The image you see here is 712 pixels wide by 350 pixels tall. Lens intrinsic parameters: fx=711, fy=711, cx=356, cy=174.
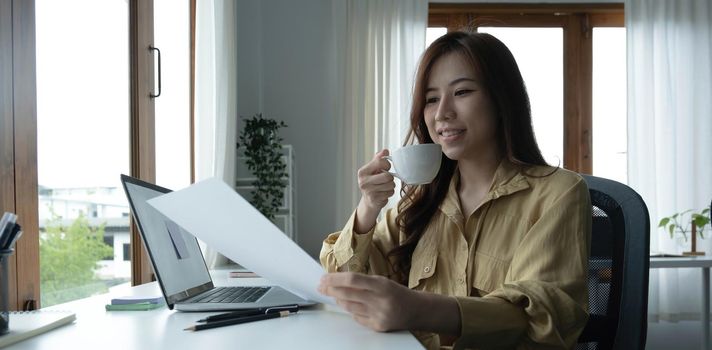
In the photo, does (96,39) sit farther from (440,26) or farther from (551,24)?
(551,24)

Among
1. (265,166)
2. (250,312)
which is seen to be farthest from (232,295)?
(265,166)

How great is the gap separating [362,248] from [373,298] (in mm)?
445

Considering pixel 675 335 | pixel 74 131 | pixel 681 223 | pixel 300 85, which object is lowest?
pixel 675 335

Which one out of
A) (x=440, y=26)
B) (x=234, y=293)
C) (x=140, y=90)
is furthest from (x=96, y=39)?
(x=440, y=26)

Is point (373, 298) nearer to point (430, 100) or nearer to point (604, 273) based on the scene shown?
point (604, 273)

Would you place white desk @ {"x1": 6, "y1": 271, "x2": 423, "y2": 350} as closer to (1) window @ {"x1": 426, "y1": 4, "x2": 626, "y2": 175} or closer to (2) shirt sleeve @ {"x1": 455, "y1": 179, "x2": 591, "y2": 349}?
(2) shirt sleeve @ {"x1": 455, "y1": 179, "x2": 591, "y2": 349}

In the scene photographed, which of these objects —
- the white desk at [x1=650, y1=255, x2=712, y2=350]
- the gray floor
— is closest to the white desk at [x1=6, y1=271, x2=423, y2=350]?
the white desk at [x1=650, y1=255, x2=712, y2=350]

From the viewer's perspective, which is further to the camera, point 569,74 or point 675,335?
point 569,74

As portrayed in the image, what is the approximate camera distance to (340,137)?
14.3 ft

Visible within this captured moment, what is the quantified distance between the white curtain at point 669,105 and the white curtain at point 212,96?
2.54 m

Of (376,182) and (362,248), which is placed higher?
(376,182)

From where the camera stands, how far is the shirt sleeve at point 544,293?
962mm

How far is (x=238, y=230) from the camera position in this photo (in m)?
0.90

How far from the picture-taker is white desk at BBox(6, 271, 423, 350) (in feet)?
2.76
